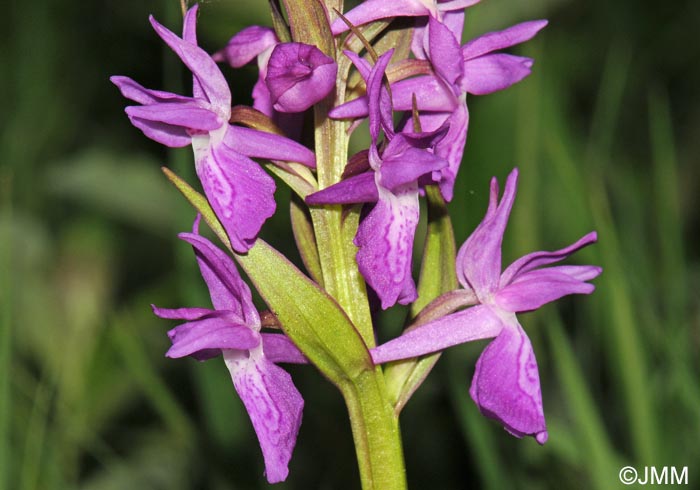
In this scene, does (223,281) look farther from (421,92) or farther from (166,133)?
(421,92)

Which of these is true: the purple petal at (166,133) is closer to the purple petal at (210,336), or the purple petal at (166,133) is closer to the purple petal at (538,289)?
the purple petal at (210,336)

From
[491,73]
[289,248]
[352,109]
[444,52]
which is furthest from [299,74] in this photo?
[289,248]

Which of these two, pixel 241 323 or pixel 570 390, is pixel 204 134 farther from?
pixel 570 390

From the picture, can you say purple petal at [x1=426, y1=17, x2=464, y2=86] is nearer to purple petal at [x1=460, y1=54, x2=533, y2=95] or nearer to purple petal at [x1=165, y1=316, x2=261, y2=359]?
purple petal at [x1=460, y1=54, x2=533, y2=95]

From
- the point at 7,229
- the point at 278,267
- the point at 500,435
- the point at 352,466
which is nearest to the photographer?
the point at 278,267

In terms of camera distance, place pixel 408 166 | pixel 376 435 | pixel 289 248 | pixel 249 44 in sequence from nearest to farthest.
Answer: pixel 408 166 → pixel 376 435 → pixel 249 44 → pixel 289 248

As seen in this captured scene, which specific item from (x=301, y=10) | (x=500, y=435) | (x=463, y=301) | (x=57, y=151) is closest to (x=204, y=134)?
(x=301, y=10)

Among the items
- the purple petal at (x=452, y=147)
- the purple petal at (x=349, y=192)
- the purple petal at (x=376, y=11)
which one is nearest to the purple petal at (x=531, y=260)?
the purple petal at (x=452, y=147)
